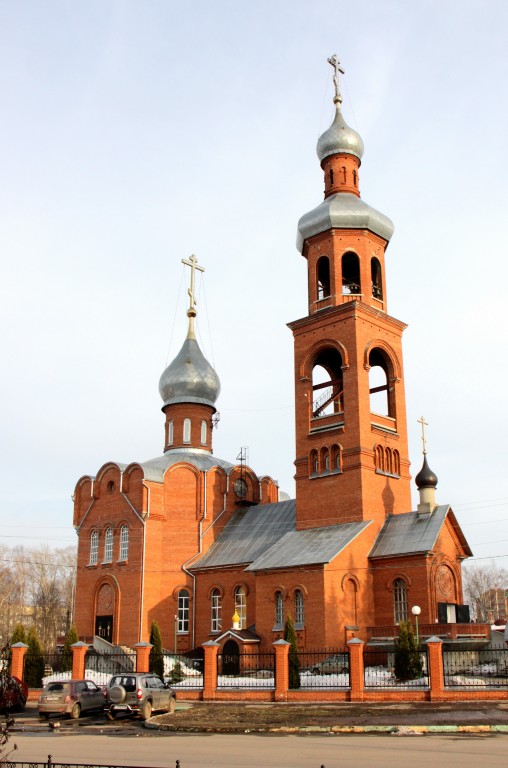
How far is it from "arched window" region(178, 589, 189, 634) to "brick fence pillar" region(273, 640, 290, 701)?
1232cm

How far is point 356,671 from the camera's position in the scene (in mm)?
19688

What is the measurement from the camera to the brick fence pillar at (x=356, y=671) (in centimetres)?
1956

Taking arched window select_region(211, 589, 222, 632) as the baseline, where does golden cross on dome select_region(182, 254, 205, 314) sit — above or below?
above

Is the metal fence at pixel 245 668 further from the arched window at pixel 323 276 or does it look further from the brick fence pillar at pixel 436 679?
the arched window at pixel 323 276

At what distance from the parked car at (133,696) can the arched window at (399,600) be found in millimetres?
11316

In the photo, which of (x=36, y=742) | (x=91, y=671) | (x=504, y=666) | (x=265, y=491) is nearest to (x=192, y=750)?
(x=36, y=742)

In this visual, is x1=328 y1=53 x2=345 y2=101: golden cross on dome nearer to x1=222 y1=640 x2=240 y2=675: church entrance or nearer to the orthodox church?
the orthodox church

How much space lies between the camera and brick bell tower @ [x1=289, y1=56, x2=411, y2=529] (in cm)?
2900

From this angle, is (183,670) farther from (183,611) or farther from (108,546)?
(108,546)

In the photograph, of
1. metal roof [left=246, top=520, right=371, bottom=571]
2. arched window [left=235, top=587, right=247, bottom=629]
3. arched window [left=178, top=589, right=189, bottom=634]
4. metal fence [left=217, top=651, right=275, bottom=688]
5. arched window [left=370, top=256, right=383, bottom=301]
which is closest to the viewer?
metal fence [left=217, top=651, right=275, bottom=688]

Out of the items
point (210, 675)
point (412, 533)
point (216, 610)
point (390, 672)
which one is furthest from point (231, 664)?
point (412, 533)

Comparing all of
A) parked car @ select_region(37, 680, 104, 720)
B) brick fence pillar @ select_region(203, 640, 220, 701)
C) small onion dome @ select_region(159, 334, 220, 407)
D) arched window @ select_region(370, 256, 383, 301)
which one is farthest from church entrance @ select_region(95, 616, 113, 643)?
arched window @ select_region(370, 256, 383, 301)

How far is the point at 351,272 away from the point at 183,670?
16834 mm

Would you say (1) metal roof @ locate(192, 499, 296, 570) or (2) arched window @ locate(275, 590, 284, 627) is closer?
(2) arched window @ locate(275, 590, 284, 627)
